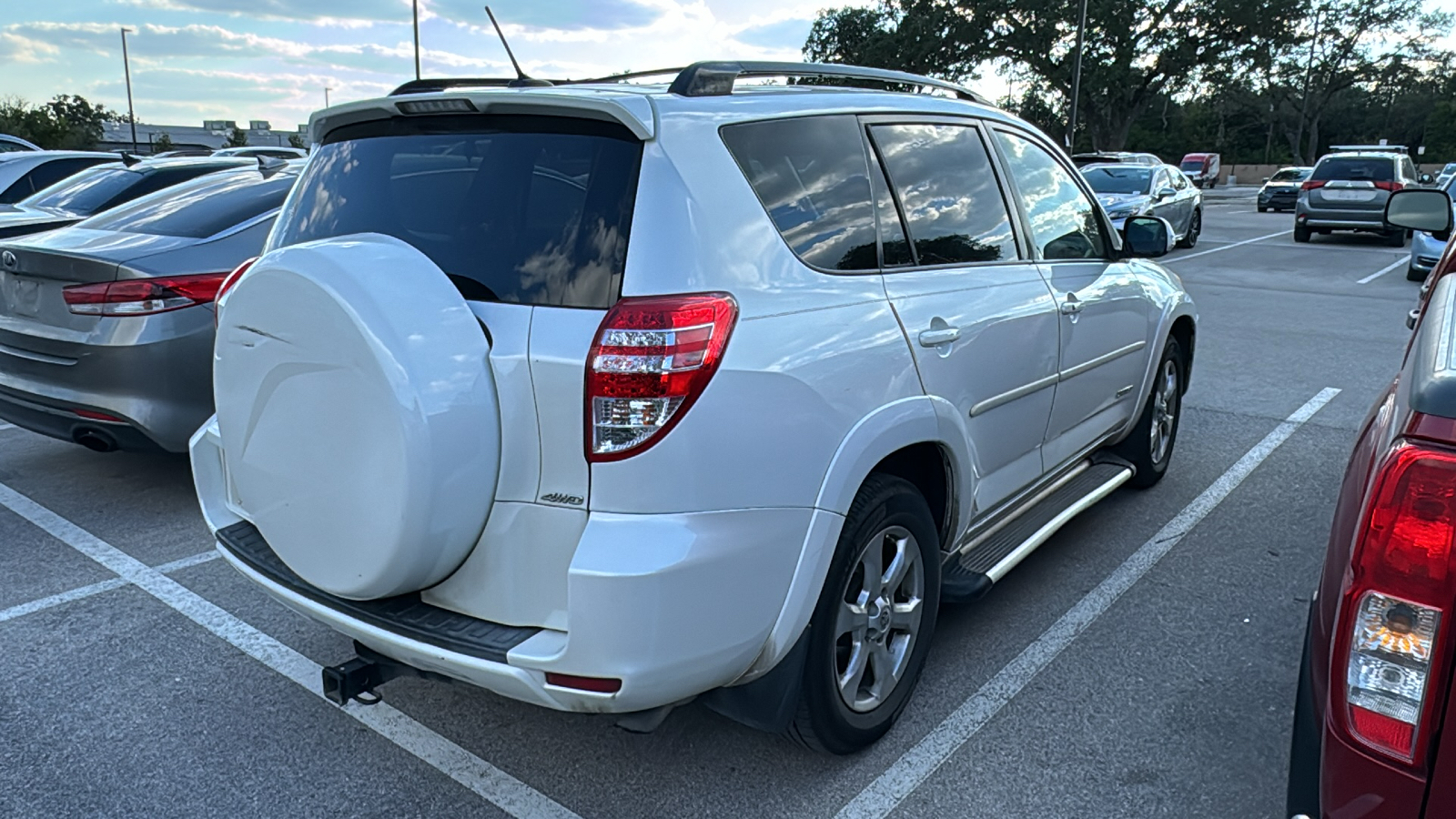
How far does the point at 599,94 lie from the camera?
2.46 metres

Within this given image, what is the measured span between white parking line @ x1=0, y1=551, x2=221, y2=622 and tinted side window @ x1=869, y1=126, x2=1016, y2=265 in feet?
10.8

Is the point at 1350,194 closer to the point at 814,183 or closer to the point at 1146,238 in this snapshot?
the point at 1146,238

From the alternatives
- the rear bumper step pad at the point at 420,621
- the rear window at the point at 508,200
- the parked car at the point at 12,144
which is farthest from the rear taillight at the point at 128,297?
the parked car at the point at 12,144

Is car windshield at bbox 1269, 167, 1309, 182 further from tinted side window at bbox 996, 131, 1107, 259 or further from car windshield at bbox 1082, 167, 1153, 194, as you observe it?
tinted side window at bbox 996, 131, 1107, 259

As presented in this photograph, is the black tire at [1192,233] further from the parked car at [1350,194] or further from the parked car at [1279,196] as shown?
the parked car at [1279,196]

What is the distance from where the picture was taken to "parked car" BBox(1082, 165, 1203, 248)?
16.0m

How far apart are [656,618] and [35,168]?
12192 millimetres

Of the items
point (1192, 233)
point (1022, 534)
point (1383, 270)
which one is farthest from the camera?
point (1192, 233)

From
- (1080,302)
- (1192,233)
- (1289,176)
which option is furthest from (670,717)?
(1289,176)

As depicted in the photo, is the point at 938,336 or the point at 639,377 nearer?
the point at 639,377

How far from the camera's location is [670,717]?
313cm

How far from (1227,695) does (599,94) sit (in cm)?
267

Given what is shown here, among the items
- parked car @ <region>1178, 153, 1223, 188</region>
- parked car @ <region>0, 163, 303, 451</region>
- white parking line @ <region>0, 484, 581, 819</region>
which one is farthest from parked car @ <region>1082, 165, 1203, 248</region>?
parked car @ <region>1178, 153, 1223, 188</region>

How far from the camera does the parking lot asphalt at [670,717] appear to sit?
273 cm
